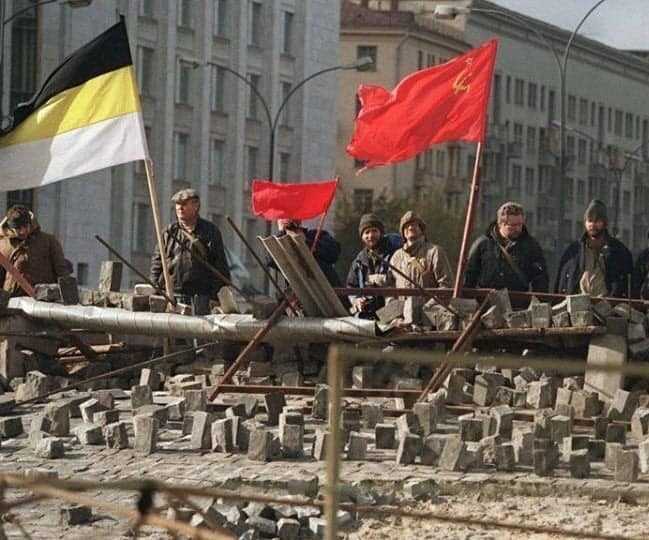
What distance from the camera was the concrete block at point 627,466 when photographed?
15492mm

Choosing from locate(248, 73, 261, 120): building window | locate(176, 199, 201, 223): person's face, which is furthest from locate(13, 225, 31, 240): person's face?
locate(248, 73, 261, 120): building window

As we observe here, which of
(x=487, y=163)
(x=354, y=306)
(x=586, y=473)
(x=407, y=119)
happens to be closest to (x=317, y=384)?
(x=354, y=306)

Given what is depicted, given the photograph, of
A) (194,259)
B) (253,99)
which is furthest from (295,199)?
(253,99)

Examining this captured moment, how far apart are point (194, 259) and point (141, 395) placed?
78.1 inches

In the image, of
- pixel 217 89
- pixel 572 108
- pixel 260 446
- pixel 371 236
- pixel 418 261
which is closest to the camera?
pixel 260 446

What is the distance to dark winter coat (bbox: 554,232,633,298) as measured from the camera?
2133cm

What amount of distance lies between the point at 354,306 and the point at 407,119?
175cm

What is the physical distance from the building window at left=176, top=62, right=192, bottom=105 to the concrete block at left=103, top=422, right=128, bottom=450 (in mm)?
69505

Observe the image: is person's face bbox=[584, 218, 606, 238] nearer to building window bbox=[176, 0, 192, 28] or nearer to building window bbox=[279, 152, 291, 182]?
building window bbox=[176, 0, 192, 28]

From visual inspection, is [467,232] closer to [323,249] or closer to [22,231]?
[323,249]

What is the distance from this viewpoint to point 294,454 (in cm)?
1666

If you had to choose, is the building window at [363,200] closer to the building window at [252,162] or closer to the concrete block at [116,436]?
the building window at [252,162]

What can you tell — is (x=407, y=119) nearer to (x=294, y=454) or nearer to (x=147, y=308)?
(x=147, y=308)

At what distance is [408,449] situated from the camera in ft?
53.2
